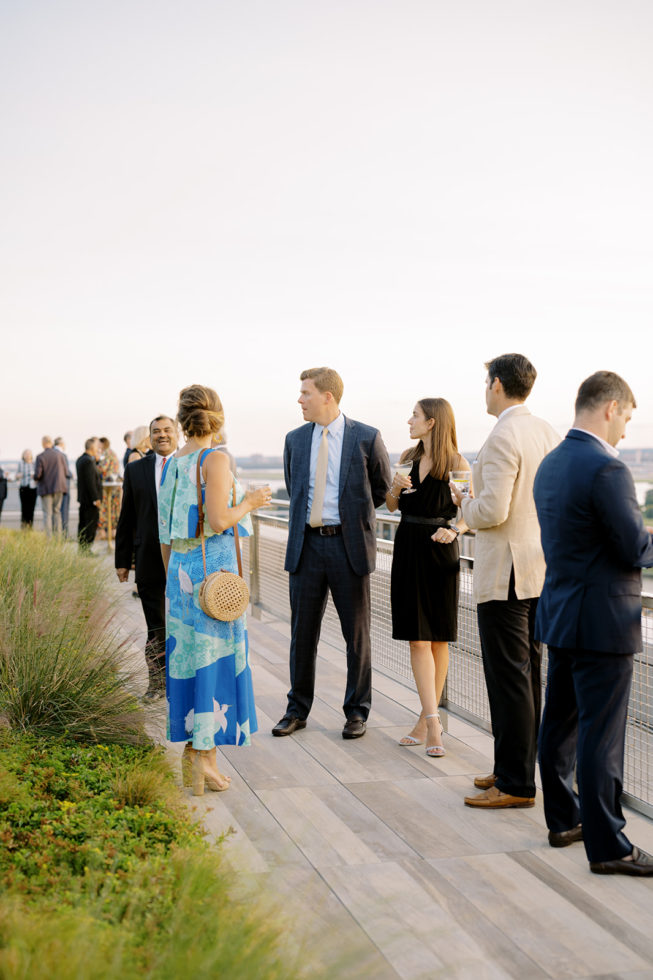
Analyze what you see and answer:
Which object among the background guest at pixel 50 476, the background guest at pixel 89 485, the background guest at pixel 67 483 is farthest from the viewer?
the background guest at pixel 67 483

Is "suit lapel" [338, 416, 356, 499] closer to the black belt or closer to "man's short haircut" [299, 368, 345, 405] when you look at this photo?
"man's short haircut" [299, 368, 345, 405]

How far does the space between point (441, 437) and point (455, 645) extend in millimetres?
1447

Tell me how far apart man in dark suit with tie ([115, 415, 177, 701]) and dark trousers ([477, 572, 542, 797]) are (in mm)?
2725

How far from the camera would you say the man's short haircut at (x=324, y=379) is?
5363mm

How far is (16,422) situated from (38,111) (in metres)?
20.0

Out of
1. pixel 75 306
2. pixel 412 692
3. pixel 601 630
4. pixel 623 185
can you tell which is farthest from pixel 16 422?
pixel 601 630

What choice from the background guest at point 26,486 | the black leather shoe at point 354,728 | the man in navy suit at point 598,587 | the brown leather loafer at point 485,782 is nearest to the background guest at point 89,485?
the background guest at point 26,486

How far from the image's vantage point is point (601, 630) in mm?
3355

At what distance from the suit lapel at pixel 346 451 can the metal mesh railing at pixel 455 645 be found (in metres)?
0.86

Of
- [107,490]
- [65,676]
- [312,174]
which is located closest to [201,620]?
[65,676]

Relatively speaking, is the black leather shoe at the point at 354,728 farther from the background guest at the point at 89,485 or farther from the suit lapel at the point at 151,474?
the background guest at the point at 89,485

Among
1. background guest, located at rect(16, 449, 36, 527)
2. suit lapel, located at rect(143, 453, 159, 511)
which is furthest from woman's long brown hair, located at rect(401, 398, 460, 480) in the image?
background guest, located at rect(16, 449, 36, 527)

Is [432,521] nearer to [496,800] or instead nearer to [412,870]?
[496,800]

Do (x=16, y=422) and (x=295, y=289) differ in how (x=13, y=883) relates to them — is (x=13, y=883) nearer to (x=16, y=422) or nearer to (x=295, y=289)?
(x=295, y=289)
